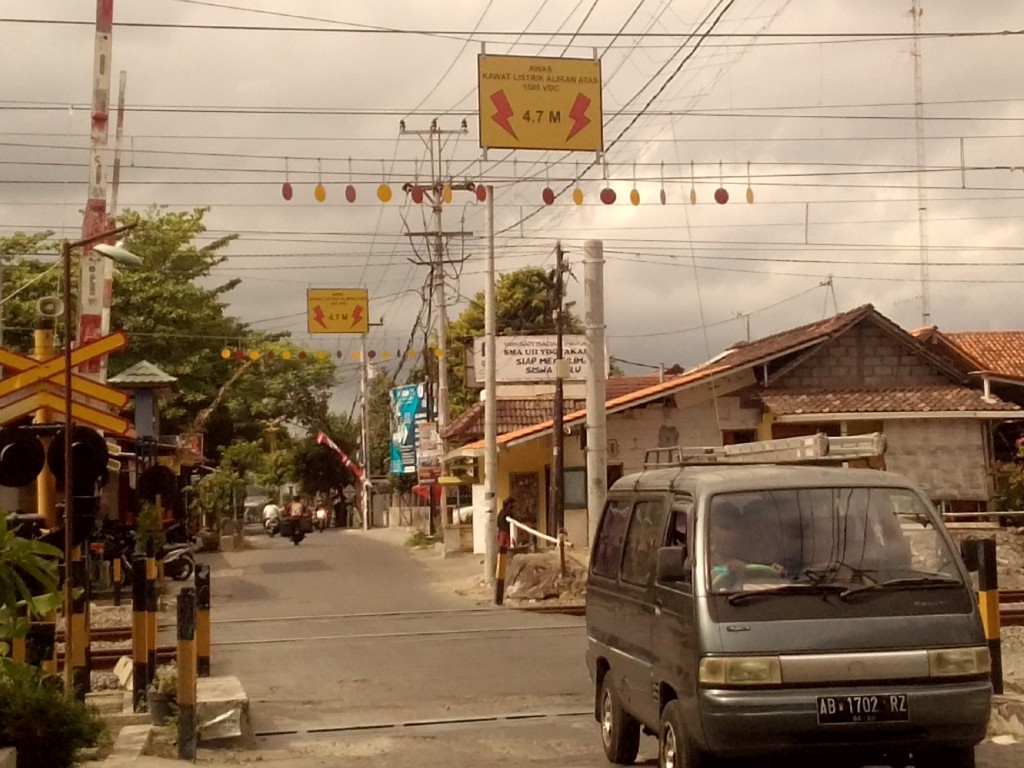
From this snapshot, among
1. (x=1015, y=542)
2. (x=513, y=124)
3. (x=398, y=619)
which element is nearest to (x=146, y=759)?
(x=513, y=124)

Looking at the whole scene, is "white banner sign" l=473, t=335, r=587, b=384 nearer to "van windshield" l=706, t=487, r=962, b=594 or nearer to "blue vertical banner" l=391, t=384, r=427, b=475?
"blue vertical banner" l=391, t=384, r=427, b=475

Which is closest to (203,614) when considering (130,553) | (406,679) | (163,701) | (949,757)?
(163,701)

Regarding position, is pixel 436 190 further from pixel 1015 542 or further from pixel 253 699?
pixel 253 699

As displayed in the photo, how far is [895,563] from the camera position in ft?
26.2

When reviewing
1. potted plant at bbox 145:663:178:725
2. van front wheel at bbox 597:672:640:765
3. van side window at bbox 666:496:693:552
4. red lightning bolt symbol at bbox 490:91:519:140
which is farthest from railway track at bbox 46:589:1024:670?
van side window at bbox 666:496:693:552

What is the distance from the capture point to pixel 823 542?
800 cm

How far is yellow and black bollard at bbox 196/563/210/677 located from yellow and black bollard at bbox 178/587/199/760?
1.35 meters

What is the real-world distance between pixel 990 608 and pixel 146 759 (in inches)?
264

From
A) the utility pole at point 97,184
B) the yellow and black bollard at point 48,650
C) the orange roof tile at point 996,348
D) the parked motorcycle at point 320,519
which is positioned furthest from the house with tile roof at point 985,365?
the parked motorcycle at point 320,519

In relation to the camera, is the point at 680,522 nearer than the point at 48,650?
Yes

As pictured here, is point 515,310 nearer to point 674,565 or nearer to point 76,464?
point 76,464

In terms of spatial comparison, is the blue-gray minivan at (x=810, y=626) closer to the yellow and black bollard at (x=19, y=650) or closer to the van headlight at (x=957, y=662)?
the van headlight at (x=957, y=662)

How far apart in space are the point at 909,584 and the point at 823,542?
522 mm

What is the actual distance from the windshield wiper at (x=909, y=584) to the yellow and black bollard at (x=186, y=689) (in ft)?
16.1
